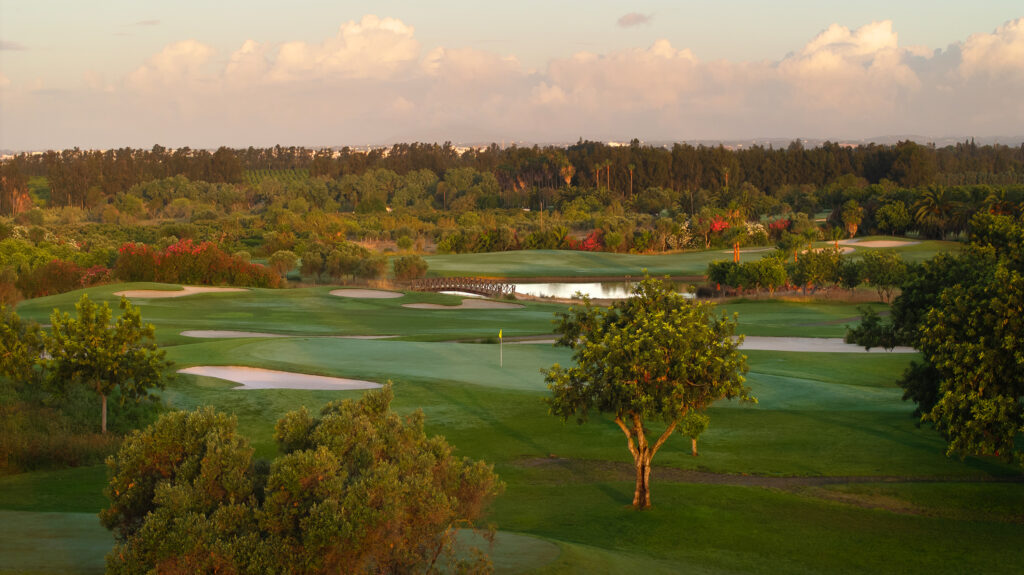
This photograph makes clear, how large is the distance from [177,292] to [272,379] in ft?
104

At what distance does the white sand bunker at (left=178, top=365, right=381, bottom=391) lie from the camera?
106 feet

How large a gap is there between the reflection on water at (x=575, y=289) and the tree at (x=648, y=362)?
211 feet

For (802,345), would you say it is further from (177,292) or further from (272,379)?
(177,292)

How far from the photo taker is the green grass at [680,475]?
53.7 ft

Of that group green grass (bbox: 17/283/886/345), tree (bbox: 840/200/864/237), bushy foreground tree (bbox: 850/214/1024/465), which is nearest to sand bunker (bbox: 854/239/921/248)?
tree (bbox: 840/200/864/237)

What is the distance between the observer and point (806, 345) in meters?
48.4

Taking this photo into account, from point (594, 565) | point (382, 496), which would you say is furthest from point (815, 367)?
point (382, 496)

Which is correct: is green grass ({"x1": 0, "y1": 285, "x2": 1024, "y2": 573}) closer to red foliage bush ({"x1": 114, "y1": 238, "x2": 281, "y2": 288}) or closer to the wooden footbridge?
red foliage bush ({"x1": 114, "y1": 238, "x2": 281, "y2": 288})

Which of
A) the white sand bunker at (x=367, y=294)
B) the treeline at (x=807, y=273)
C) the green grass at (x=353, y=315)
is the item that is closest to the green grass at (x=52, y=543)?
the green grass at (x=353, y=315)

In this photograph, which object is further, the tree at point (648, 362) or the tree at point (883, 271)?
the tree at point (883, 271)

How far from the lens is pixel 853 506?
66.0 feet

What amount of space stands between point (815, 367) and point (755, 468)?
1665cm

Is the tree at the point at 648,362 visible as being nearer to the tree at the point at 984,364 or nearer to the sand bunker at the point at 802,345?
the tree at the point at 984,364

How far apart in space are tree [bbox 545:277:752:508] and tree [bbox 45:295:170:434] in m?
10.8
